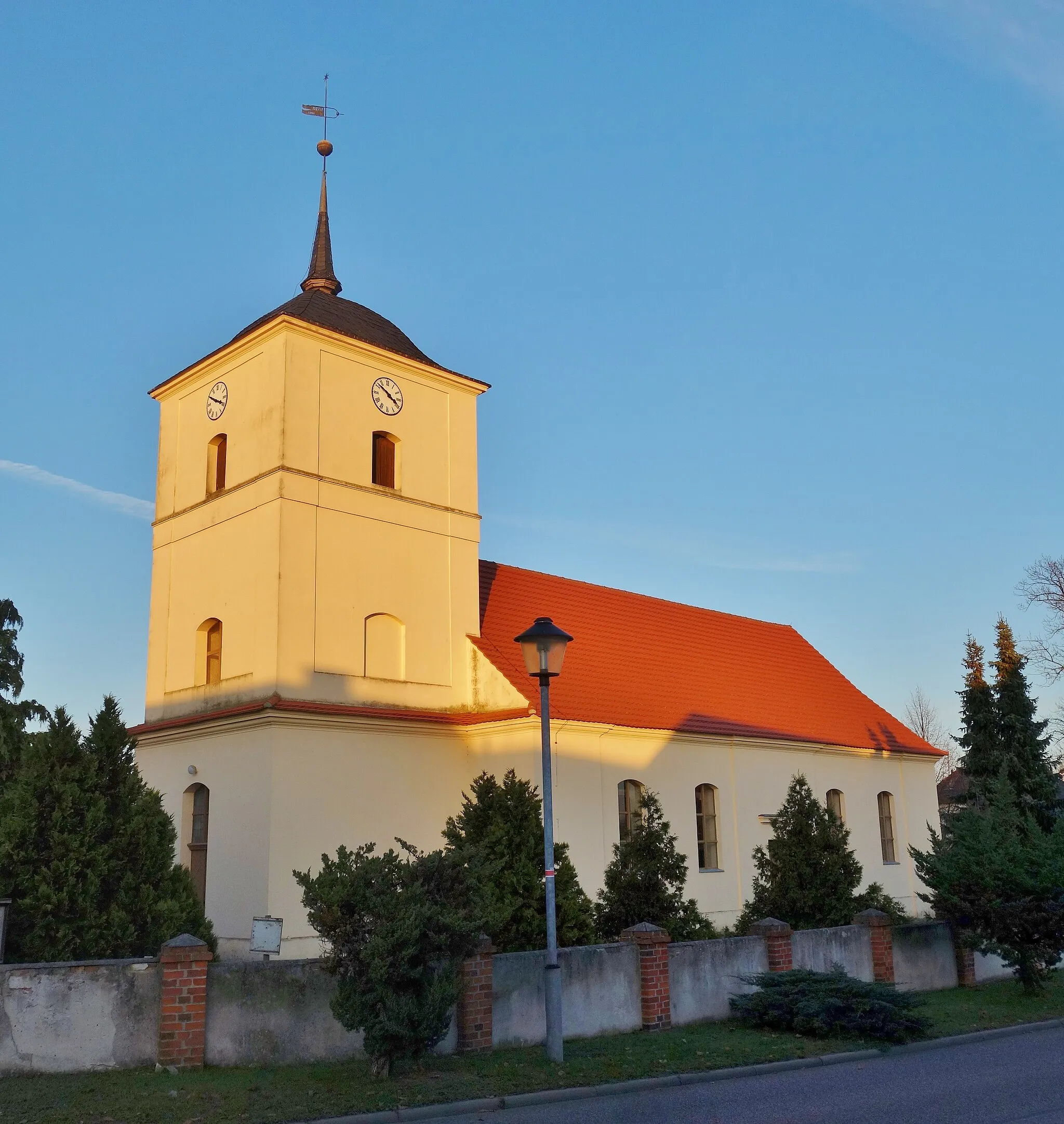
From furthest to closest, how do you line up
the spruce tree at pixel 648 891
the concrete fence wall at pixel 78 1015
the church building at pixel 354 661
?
the church building at pixel 354 661 → the spruce tree at pixel 648 891 → the concrete fence wall at pixel 78 1015

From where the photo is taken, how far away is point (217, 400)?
72.8ft

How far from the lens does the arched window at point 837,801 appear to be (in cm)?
2700

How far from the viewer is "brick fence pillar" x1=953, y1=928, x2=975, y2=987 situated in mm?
17203

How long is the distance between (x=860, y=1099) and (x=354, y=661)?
41.3ft

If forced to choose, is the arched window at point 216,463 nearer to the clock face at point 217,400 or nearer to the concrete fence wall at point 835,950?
the clock face at point 217,400

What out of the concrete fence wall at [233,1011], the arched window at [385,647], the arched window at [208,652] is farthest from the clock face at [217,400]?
the concrete fence wall at [233,1011]

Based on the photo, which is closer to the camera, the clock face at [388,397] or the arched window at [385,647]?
the arched window at [385,647]

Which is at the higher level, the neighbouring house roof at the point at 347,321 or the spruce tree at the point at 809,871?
the neighbouring house roof at the point at 347,321

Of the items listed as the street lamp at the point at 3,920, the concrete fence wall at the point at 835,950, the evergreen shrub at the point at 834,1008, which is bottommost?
the evergreen shrub at the point at 834,1008

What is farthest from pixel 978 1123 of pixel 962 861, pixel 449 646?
pixel 449 646

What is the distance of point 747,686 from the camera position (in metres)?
27.4

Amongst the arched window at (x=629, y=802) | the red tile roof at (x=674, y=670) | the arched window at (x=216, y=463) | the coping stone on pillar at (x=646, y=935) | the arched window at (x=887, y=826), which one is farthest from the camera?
the arched window at (x=887, y=826)

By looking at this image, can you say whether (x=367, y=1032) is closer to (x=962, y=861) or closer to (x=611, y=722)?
(x=962, y=861)

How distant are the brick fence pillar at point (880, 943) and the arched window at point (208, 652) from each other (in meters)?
12.2
